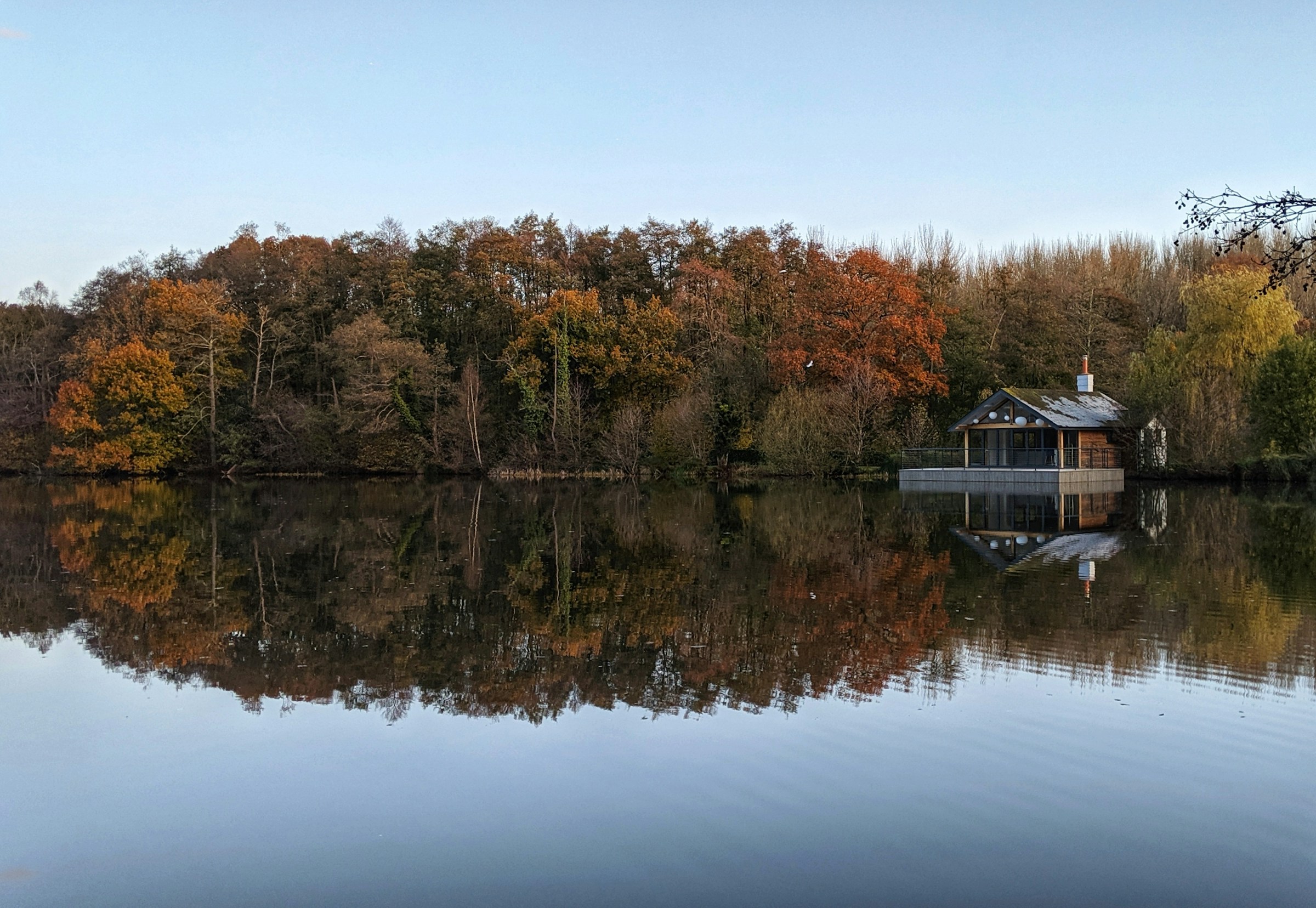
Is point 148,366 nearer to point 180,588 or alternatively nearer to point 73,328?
point 73,328

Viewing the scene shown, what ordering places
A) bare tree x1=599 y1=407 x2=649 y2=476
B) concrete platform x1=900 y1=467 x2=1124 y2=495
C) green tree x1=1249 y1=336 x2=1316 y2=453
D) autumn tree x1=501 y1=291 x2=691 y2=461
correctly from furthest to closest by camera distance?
1. autumn tree x1=501 y1=291 x2=691 y2=461
2. bare tree x1=599 y1=407 x2=649 y2=476
3. concrete platform x1=900 y1=467 x2=1124 y2=495
4. green tree x1=1249 y1=336 x2=1316 y2=453

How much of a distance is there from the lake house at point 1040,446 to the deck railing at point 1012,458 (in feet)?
0.10

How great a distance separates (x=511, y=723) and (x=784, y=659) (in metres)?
2.89

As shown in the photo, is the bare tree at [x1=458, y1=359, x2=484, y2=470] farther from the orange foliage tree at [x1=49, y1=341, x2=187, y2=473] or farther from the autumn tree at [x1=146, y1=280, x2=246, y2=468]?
the orange foliage tree at [x1=49, y1=341, x2=187, y2=473]

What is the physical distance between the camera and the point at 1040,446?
134ft

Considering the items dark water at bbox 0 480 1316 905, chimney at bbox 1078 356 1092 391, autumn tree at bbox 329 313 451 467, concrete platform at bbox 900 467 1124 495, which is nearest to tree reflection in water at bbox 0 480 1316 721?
dark water at bbox 0 480 1316 905

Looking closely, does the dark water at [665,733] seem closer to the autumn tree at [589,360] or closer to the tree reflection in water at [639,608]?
the tree reflection in water at [639,608]

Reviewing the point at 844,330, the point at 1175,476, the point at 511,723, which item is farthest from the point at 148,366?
the point at 511,723

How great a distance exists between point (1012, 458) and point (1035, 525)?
1852 centimetres

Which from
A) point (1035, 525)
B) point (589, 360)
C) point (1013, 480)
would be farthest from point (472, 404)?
point (1035, 525)

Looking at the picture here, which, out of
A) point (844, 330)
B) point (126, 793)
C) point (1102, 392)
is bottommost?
point (126, 793)

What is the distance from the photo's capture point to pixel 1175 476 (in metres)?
42.6

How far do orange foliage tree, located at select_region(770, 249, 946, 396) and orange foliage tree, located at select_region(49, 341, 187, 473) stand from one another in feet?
99.3

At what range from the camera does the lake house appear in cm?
3919
